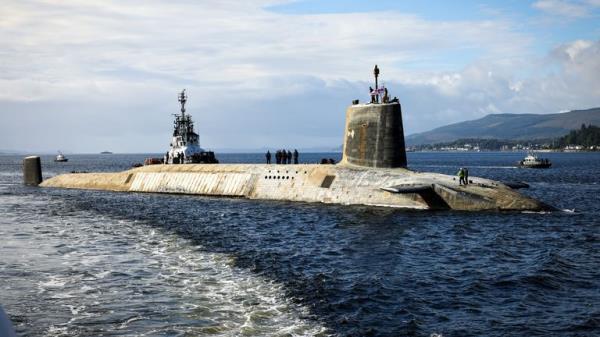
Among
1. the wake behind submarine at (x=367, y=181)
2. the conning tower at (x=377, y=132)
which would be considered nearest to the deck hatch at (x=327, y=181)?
the wake behind submarine at (x=367, y=181)

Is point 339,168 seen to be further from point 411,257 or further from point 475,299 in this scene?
point 475,299

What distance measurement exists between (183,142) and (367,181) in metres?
33.3

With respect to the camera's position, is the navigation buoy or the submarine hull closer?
the submarine hull

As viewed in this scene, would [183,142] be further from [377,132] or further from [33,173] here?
[377,132]

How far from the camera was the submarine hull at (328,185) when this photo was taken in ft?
104

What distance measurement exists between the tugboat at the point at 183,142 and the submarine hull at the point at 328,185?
8.50 metres

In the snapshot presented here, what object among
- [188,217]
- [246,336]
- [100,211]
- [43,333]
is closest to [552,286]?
[246,336]

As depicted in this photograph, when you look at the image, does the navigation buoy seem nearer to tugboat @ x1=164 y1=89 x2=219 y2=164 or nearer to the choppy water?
tugboat @ x1=164 y1=89 x2=219 y2=164

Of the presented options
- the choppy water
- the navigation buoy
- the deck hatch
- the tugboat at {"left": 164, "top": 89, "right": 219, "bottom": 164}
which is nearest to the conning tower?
the deck hatch

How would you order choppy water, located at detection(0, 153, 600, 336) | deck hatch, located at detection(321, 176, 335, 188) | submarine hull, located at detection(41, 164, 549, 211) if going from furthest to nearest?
deck hatch, located at detection(321, 176, 335, 188) < submarine hull, located at detection(41, 164, 549, 211) < choppy water, located at detection(0, 153, 600, 336)

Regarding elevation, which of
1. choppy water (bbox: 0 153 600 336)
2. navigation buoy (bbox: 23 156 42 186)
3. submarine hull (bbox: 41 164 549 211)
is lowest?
choppy water (bbox: 0 153 600 336)

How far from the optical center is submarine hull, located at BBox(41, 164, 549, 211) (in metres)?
31.7

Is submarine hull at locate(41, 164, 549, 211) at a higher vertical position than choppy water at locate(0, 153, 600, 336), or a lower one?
higher

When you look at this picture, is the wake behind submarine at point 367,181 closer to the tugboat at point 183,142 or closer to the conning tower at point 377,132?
the conning tower at point 377,132
